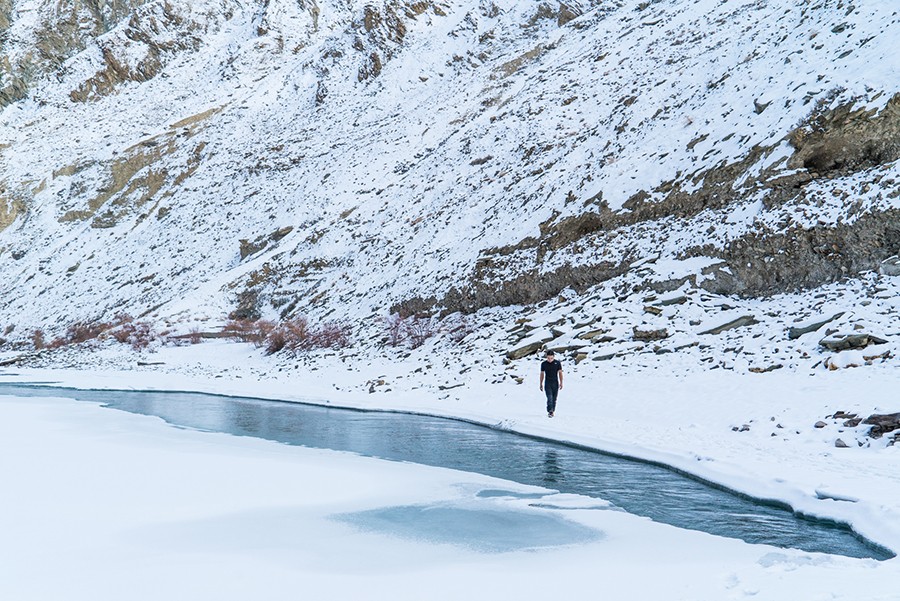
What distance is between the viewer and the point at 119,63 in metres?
71.8

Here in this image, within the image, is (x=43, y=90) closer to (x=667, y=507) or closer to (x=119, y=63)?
(x=119, y=63)

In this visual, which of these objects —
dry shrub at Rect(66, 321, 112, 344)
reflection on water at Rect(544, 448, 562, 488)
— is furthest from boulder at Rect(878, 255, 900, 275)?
dry shrub at Rect(66, 321, 112, 344)

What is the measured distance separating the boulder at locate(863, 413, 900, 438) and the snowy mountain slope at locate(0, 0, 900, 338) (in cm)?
707

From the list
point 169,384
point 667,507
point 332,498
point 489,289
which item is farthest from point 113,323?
point 667,507

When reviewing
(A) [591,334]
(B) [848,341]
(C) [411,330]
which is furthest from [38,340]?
(B) [848,341]

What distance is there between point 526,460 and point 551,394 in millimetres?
3455

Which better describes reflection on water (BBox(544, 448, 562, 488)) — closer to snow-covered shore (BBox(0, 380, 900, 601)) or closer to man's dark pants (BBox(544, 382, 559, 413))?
snow-covered shore (BBox(0, 380, 900, 601))

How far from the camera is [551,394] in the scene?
1349 centimetres

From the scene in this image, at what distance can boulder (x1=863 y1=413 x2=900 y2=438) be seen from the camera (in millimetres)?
8766

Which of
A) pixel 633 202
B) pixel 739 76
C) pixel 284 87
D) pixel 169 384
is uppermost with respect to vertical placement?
pixel 284 87

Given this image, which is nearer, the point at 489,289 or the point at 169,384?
the point at 489,289

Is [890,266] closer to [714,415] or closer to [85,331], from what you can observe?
[714,415]

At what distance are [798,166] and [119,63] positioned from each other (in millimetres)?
77367

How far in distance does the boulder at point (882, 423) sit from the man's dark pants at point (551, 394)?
19.2 feet
